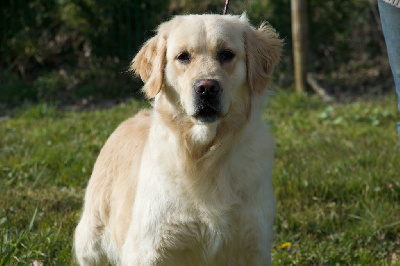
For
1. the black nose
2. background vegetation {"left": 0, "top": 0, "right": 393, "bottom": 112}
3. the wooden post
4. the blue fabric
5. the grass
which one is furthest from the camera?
background vegetation {"left": 0, "top": 0, "right": 393, "bottom": 112}

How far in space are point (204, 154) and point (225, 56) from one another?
1.72ft

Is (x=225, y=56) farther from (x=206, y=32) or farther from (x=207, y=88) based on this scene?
(x=207, y=88)

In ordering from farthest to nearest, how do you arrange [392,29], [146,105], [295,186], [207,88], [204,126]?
[146,105] < [295,186] < [392,29] < [204,126] < [207,88]

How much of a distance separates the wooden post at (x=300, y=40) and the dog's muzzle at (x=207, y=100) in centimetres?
514

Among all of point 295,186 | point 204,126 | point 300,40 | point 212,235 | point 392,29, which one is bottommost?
point 295,186

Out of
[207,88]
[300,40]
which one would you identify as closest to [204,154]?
[207,88]

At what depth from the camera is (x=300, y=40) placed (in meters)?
7.70

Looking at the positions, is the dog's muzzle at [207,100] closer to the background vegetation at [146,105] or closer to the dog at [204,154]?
the dog at [204,154]

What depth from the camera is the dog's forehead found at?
288 centimetres

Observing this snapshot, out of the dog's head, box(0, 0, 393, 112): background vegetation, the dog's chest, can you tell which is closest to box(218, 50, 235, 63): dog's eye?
the dog's head

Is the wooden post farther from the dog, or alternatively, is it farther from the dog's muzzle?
the dog's muzzle

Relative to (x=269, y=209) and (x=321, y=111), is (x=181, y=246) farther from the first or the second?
(x=321, y=111)

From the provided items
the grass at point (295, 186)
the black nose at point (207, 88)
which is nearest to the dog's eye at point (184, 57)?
the black nose at point (207, 88)

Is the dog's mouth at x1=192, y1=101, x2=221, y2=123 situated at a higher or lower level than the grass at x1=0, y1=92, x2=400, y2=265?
higher
